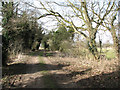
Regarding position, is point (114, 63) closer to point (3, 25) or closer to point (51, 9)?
point (51, 9)

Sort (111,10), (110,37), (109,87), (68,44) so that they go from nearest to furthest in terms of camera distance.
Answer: (109,87) → (110,37) → (111,10) → (68,44)

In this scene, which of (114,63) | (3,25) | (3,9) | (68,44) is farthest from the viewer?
(68,44)

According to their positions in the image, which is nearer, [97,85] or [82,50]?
[97,85]

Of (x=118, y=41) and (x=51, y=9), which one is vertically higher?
(x=51, y=9)

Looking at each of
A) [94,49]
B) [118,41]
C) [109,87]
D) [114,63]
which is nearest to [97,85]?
[109,87]

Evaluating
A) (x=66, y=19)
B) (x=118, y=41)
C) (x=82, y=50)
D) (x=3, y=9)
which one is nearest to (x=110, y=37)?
(x=118, y=41)

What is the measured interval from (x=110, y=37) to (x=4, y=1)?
13.9 m

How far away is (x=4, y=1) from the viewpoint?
1592cm

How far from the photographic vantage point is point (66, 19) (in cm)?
1509

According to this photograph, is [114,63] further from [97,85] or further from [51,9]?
[51,9]

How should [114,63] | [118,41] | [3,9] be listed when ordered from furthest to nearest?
[3,9]
[118,41]
[114,63]

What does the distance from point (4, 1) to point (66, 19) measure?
8.56 meters

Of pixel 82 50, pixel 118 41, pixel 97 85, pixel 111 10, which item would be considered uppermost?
pixel 111 10

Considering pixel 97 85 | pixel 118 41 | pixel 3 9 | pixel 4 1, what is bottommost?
pixel 97 85
